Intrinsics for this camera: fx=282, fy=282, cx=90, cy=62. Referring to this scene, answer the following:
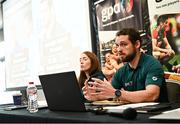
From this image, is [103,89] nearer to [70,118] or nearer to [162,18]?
[70,118]

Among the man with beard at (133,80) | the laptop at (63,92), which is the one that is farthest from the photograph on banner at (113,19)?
the laptop at (63,92)

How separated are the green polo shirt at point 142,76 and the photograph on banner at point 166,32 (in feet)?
0.89

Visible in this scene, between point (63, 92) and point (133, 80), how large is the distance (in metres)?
0.79

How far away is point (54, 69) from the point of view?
11.6ft

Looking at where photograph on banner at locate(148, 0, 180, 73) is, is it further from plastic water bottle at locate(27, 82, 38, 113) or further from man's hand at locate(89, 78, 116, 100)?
plastic water bottle at locate(27, 82, 38, 113)

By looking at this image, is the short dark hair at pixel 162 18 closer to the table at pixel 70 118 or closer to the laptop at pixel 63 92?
the laptop at pixel 63 92

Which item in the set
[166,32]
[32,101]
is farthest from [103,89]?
[166,32]

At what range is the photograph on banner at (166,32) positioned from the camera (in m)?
2.15

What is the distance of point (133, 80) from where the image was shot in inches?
79.4

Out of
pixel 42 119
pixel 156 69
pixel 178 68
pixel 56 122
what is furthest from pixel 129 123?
pixel 178 68

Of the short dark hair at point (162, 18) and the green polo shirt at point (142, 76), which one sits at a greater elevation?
the short dark hair at point (162, 18)

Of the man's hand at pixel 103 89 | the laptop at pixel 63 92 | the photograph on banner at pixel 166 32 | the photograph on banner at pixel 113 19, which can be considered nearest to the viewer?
the laptop at pixel 63 92

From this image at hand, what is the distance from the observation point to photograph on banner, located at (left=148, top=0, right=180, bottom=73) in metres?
2.15

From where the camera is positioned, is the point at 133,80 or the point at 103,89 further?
the point at 133,80
